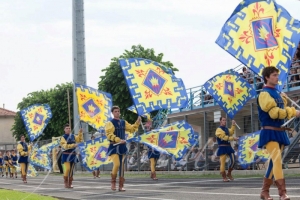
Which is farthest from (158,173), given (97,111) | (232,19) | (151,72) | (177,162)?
(232,19)

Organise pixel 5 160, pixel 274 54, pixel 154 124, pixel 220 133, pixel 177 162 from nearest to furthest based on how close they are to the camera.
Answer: pixel 274 54
pixel 220 133
pixel 177 162
pixel 154 124
pixel 5 160

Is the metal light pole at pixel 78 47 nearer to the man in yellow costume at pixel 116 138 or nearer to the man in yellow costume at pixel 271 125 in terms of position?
the man in yellow costume at pixel 116 138

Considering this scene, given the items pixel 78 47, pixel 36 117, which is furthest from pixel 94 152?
pixel 78 47

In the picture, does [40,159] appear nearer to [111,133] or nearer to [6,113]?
[111,133]

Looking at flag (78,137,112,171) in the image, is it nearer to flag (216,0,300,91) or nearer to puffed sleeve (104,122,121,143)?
puffed sleeve (104,122,121,143)

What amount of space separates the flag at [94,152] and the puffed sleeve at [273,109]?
1462 centimetres

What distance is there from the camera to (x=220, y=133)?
1984 centimetres

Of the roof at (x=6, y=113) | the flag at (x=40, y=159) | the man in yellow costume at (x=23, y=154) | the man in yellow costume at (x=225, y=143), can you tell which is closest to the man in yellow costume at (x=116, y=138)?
the man in yellow costume at (x=225, y=143)

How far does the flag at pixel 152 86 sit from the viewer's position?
2047 centimetres

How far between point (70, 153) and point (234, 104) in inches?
209

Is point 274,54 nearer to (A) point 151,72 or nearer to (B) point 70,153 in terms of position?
(A) point 151,72

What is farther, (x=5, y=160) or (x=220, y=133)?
(x=5, y=160)

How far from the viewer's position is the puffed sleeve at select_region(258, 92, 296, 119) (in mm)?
9531

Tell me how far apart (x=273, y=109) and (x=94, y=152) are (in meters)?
15.5
